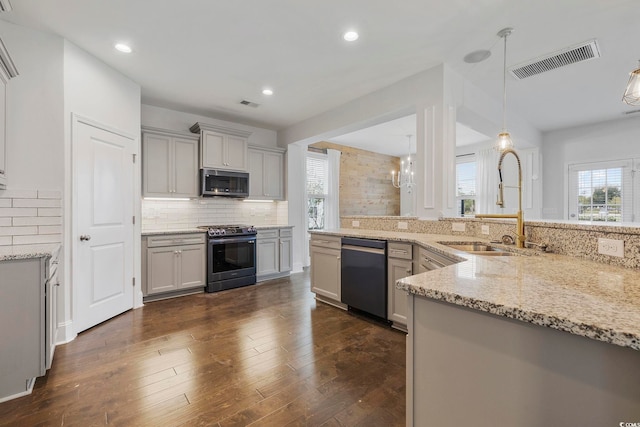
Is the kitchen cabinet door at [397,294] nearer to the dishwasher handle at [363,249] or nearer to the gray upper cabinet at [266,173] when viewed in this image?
the dishwasher handle at [363,249]

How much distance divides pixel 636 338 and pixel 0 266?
2.80 m

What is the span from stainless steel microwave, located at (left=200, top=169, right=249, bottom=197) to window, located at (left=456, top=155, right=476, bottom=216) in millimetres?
5166

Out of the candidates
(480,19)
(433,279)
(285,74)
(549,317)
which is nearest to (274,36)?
(285,74)

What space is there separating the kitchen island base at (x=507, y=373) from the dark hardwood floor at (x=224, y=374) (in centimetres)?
80

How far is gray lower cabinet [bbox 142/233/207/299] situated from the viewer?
3637 mm

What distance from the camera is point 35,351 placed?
183 cm

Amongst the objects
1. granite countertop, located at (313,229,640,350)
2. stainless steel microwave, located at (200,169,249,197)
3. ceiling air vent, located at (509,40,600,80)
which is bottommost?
granite countertop, located at (313,229,640,350)

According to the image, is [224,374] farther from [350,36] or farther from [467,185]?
[467,185]

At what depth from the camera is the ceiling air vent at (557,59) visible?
280 cm

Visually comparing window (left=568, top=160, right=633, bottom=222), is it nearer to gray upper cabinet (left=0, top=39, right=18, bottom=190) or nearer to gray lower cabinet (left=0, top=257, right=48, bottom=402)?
gray lower cabinet (left=0, top=257, right=48, bottom=402)

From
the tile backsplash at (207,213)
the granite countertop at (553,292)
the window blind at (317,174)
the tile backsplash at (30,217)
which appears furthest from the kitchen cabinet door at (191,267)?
the granite countertop at (553,292)

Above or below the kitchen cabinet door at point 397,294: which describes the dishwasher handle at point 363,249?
above

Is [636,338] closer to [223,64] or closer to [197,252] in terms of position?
[223,64]

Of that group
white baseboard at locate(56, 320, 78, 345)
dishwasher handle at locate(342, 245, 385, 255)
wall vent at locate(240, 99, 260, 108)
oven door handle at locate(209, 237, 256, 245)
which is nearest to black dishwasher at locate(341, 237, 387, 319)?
dishwasher handle at locate(342, 245, 385, 255)
